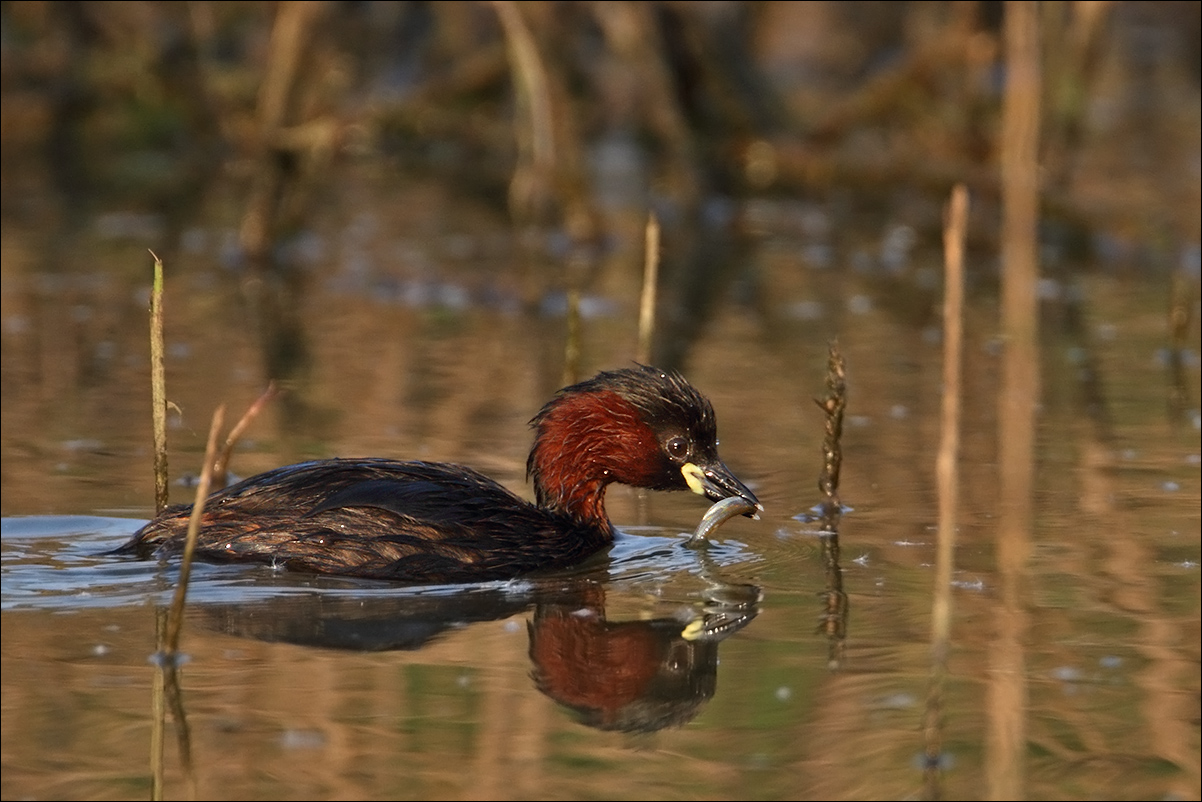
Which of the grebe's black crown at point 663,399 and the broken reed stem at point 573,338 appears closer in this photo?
the grebe's black crown at point 663,399

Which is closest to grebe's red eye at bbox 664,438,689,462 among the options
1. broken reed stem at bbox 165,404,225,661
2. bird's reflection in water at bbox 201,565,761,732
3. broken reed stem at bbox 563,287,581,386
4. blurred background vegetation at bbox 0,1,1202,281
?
bird's reflection in water at bbox 201,565,761,732

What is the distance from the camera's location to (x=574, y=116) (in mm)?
15117

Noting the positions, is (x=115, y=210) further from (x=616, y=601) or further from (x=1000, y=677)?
(x=1000, y=677)

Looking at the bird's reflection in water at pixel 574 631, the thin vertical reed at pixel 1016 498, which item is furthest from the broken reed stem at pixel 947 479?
the bird's reflection in water at pixel 574 631

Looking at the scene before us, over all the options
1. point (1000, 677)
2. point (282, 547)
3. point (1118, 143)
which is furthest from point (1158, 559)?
point (1118, 143)

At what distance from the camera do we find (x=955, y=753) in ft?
17.6

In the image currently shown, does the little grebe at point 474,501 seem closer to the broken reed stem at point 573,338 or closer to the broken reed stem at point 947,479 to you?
the broken reed stem at point 573,338

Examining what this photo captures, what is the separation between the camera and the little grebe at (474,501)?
279 inches

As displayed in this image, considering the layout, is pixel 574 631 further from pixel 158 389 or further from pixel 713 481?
pixel 158 389

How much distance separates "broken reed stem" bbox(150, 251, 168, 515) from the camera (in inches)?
275

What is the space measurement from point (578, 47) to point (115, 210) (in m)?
8.92

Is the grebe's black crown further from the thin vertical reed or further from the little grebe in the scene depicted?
the thin vertical reed

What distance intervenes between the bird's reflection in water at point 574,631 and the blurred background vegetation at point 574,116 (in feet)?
25.5

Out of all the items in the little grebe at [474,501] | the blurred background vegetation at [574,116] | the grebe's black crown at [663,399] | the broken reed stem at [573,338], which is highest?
the blurred background vegetation at [574,116]
